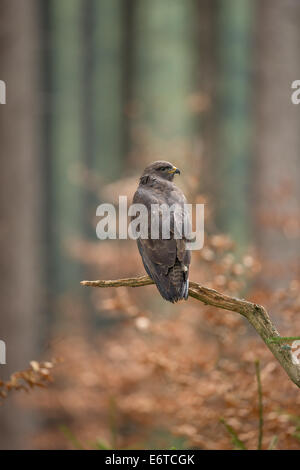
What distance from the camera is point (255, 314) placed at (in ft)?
6.74

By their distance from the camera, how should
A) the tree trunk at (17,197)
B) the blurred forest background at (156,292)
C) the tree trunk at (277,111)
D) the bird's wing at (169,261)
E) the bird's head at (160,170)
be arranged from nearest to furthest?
the bird's wing at (169,261) < the bird's head at (160,170) < the blurred forest background at (156,292) < the tree trunk at (277,111) < the tree trunk at (17,197)

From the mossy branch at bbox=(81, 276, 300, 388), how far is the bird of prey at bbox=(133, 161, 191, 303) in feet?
0.35

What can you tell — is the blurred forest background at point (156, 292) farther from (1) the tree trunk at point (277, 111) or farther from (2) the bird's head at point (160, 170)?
(2) the bird's head at point (160, 170)

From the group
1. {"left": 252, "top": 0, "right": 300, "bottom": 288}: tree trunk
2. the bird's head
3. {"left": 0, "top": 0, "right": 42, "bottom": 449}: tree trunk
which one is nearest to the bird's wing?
the bird's head

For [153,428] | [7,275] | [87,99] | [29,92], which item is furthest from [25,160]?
[87,99]

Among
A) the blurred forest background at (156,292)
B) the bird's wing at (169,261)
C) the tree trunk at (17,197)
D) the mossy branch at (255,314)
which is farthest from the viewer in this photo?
the tree trunk at (17,197)

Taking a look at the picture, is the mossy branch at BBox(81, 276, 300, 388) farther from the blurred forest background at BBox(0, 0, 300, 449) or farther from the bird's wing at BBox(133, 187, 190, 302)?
the blurred forest background at BBox(0, 0, 300, 449)

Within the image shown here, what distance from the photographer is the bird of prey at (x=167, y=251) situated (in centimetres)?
243

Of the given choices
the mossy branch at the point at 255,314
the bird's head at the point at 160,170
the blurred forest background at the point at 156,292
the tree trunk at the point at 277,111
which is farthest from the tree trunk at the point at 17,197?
the mossy branch at the point at 255,314

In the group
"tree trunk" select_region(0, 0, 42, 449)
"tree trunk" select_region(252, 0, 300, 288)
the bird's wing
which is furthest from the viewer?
"tree trunk" select_region(0, 0, 42, 449)

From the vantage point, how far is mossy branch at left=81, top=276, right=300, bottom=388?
1.94 metres

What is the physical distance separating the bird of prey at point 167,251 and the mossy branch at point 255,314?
0.35 ft

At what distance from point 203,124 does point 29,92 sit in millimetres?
2726

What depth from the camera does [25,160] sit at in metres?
6.68
